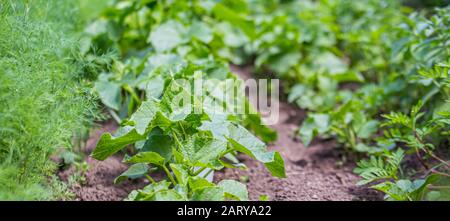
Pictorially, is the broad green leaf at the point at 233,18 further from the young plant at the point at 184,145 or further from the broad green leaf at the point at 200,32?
the young plant at the point at 184,145

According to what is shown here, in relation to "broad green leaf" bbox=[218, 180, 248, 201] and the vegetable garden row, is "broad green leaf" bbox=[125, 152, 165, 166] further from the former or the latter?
"broad green leaf" bbox=[218, 180, 248, 201]

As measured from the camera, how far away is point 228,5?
405 cm

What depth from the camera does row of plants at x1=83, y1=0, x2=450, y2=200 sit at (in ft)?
6.89

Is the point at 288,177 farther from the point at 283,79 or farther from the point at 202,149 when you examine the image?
the point at 283,79

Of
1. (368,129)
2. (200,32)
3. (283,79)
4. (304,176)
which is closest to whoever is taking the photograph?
(304,176)

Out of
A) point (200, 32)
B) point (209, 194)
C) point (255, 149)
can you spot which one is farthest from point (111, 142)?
point (200, 32)

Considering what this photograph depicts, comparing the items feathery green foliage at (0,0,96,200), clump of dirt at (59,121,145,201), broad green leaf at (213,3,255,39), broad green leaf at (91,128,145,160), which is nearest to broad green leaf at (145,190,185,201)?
broad green leaf at (91,128,145,160)

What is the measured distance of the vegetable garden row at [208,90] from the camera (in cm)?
202

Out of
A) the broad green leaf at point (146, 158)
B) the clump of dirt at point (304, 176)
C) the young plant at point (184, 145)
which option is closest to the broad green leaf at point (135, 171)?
the young plant at point (184, 145)

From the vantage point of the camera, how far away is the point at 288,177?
2613mm

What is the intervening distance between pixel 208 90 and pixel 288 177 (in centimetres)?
57
